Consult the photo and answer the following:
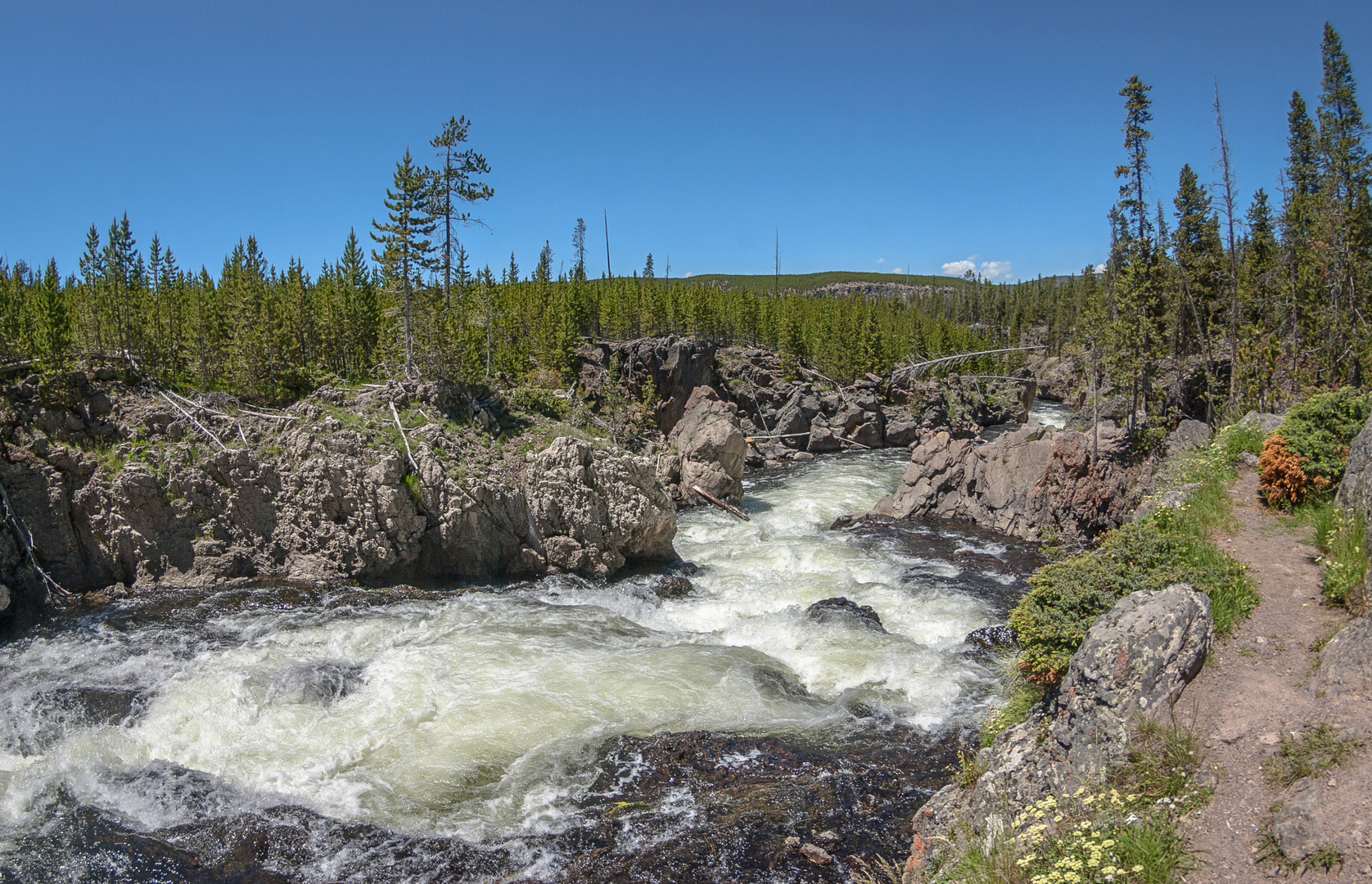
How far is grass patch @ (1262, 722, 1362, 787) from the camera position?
606 cm

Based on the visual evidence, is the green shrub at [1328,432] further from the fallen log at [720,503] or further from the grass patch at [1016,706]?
the fallen log at [720,503]

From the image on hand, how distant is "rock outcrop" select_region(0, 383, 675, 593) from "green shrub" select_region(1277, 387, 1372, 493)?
52.1 ft

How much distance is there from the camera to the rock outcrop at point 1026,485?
27031mm

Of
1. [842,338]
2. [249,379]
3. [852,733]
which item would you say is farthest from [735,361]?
[852,733]

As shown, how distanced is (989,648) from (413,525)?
608 inches

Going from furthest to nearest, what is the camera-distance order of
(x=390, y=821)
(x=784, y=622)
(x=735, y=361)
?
(x=735, y=361) < (x=784, y=622) < (x=390, y=821)

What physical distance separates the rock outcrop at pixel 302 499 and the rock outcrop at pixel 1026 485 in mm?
15164

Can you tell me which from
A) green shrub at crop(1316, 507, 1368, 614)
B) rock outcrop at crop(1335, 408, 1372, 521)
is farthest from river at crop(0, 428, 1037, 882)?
rock outcrop at crop(1335, 408, 1372, 521)

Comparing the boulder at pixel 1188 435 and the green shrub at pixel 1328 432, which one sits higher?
the green shrub at pixel 1328 432

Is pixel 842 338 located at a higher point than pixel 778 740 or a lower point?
higher

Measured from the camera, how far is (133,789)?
10531mm

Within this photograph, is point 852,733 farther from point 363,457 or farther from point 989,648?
point 363,457

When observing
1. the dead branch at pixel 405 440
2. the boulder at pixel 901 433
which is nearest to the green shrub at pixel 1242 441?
the dead branch at pixel 405 440

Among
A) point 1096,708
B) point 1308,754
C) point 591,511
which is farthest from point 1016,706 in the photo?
point 591,511
